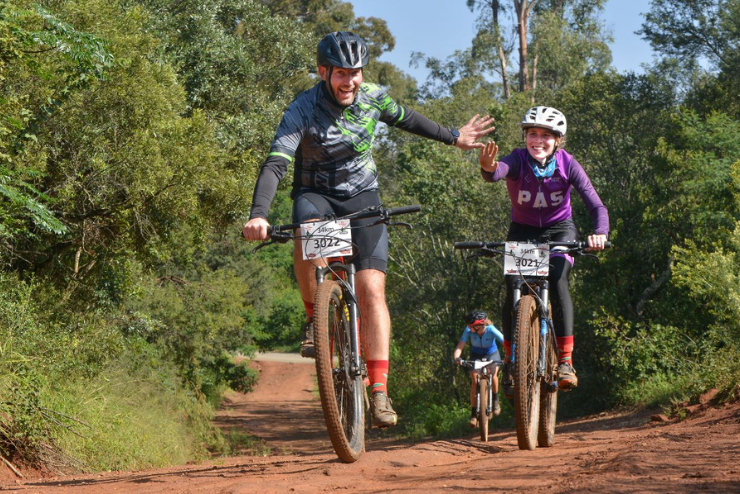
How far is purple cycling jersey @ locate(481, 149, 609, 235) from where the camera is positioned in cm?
688

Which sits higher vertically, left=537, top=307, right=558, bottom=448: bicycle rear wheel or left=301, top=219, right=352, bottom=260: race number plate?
left=301, top=219, right=352, bottom=260: race number plate

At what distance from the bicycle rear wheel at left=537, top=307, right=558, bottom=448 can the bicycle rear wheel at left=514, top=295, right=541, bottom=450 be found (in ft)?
0.29

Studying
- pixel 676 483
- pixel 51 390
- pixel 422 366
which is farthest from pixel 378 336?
pixel 422 366

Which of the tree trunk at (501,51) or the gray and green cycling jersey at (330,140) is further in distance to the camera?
the tree trunk at (501,51)

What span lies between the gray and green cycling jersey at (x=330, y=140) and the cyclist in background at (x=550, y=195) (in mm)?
1406

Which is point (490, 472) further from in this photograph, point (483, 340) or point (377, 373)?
point (483, 340)

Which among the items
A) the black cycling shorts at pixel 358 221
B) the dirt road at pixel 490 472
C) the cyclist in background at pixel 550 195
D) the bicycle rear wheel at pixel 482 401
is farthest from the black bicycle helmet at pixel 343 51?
the bicycle rear wheel at pixel 482 401

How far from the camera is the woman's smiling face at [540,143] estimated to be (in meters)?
6.87

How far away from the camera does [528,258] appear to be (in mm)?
6625

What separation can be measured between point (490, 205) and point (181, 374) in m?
9.64

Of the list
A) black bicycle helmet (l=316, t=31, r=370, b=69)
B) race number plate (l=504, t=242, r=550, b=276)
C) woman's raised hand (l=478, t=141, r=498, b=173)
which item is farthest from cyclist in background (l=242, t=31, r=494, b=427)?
race number plate (l=504, t=242, r=550, b=276)

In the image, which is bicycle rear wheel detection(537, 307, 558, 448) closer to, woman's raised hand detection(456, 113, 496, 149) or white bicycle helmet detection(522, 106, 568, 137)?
white bicycle helmet detection(522, 106, 568, 137)

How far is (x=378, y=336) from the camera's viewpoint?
18.5 feet

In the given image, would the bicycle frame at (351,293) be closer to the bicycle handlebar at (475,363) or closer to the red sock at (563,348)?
the red sock at (563,348)
